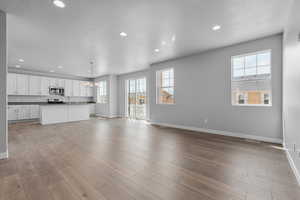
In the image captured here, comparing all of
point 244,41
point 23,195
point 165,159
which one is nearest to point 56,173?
point 23,195

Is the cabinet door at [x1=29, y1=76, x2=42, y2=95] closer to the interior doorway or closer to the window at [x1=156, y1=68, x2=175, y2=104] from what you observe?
the interior doorway

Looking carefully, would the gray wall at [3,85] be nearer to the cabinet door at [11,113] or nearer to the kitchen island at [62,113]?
the kitchen island at [62,113]

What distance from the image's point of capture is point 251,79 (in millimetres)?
3893

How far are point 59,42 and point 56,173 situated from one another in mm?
3734

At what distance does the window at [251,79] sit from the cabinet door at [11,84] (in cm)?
1020

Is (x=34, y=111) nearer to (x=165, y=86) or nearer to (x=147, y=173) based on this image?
(x=165, y=86)

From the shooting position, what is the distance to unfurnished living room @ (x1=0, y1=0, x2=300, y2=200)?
1793 millimetres

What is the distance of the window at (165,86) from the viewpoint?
5.92 m

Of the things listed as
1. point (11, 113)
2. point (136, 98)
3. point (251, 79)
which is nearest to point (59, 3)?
point (251, 79)

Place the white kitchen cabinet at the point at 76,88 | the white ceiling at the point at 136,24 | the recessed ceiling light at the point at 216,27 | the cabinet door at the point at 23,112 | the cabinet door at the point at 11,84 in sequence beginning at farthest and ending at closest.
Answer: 1. the white kitchen cabinet at the point at 76,88
2. the cabinet door at the point at 23,112
3. the cabinet door at the point at 11,84
4. the recessed ceiling light at the point at 216,27
5. the white ceiling at the point at 136,24

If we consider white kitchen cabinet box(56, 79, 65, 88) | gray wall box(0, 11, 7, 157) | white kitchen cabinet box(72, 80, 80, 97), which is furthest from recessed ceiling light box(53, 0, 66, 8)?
white kitchen cabinet box(72, 80, 80, 97)

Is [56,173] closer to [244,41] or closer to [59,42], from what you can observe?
[59,42]

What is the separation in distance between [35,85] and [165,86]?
24.7ft

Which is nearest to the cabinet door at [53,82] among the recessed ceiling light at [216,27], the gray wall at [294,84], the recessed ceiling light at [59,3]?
the recessed ceiling light at [59,3]
